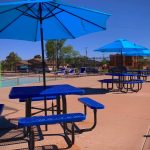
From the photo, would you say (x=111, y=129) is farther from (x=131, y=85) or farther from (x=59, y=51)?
(x=59, y=51)

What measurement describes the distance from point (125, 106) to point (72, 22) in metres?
3.27

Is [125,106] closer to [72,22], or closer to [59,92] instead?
[72,22]

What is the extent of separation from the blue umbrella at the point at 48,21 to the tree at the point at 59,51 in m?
45.2

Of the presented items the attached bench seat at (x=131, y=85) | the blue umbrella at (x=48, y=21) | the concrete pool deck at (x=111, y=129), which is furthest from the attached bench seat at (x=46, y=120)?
the attached bench seat at (x=131, y=85)

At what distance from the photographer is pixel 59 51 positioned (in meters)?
55.9

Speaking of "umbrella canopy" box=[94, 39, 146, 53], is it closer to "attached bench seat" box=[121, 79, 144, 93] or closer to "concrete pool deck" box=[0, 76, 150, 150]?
"attached bench seat" box=[121, 79, 144, 93]

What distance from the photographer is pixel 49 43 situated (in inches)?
2185

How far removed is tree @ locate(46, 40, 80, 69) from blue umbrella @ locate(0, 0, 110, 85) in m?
45.2

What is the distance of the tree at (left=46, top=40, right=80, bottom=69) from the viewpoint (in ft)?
181

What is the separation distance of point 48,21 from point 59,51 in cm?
4842

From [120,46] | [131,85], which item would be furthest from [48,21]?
[131,85]

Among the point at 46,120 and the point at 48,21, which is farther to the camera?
the point at 48,21

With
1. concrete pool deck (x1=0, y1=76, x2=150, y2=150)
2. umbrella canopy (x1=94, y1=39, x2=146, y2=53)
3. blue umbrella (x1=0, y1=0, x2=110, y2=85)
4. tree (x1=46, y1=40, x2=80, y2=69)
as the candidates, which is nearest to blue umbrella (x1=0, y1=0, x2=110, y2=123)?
blue umbrella (x1=0, y1=0, x2=110, y2=85)

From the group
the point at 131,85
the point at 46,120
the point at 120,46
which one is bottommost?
the point at 131,85
